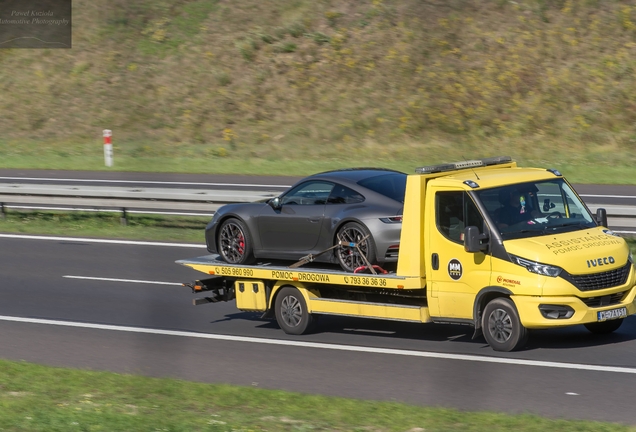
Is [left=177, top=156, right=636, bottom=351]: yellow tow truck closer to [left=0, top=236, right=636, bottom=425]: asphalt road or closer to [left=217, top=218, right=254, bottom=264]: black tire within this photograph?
[left=0, top=236, right=636, bottom=425]: asphalt road

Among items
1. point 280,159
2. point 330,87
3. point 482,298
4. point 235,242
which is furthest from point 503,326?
point 330,87

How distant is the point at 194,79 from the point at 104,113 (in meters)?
3.58

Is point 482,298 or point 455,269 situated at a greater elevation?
point 455,269

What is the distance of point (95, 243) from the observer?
757 inches

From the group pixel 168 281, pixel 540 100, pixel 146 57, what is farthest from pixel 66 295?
pixel 146 57

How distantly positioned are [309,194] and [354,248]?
1.07 m

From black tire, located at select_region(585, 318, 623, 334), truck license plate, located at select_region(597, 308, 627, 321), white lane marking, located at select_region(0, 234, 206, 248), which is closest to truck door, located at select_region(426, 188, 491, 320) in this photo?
truck license plate, located at select_region(597, 308, 627, 321)

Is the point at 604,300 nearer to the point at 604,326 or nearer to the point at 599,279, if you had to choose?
the point at 599,279

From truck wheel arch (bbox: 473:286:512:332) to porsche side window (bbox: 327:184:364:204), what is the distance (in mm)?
1939

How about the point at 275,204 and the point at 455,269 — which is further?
the point at 275,204

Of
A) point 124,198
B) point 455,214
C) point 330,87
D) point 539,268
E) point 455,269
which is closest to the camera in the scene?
point 539,268

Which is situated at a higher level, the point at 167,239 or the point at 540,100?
the point at 540,100

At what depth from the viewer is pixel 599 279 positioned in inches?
401

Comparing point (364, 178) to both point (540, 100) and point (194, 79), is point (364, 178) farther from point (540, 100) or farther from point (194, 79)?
point (194, 79)
